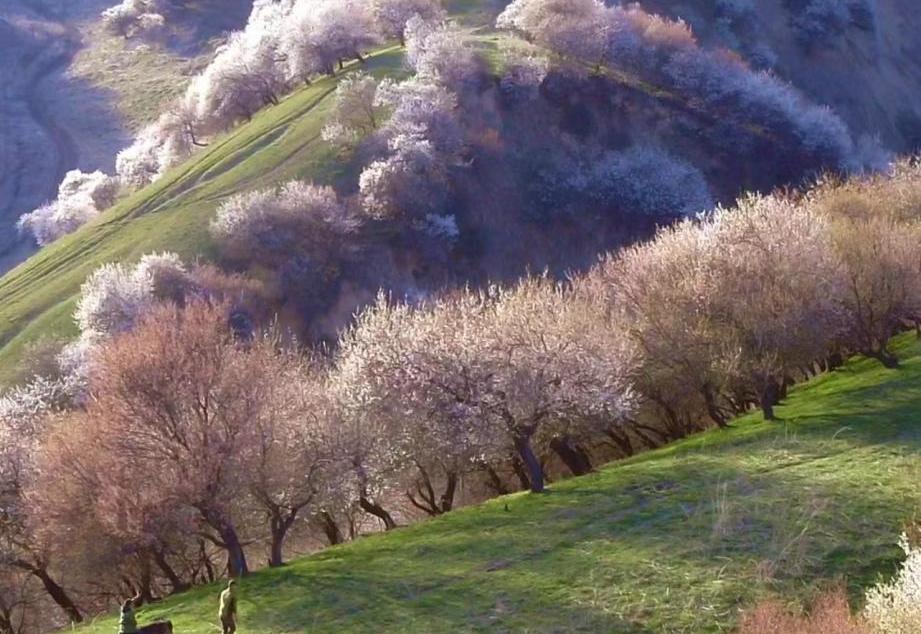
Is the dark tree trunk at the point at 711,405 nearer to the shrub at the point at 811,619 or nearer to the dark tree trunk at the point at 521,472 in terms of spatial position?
the dark tree trunk at the point at 521,472

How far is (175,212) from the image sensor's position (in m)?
82.0

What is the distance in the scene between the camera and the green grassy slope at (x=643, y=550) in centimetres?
2683

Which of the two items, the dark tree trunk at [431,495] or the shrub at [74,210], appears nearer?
the dark tree trunk at [431,495]

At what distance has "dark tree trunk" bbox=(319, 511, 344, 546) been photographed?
40562mm

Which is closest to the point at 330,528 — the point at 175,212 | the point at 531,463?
the point at 531,463

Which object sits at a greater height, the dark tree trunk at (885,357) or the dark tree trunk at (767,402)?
the dark tree trunk at (767,402)

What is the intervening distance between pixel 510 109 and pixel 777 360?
55.7m

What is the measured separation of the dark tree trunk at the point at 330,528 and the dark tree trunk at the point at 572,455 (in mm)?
9817

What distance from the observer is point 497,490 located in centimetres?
4466

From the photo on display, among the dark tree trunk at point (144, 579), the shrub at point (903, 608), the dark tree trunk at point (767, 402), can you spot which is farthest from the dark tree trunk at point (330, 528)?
the shrub at point (903, 608)

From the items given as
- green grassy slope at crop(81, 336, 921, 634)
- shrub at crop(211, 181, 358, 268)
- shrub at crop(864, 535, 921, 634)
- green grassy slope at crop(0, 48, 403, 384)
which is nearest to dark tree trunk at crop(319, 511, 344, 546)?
green grassy slope at crop(81, 336, 921, 634)

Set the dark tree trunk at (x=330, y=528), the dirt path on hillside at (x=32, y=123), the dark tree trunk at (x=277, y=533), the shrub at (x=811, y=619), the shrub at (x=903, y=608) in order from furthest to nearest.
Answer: the dirt path on hillside at (x=32, y=123) → the dark tree trunk at (x=330, y=528) → the dark tree trunk at (x=277, y=533) → the shrub at (x=811, y=619) → the shrub at (x=903, y=608)

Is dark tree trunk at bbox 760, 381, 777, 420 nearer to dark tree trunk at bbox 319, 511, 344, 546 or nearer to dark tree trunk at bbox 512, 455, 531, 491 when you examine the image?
dark tree trunk at bbox 512, 455, 531, 491

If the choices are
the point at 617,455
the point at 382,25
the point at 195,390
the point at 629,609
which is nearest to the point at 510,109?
the point at 382,25
